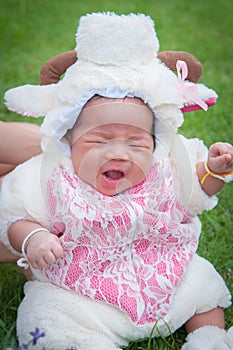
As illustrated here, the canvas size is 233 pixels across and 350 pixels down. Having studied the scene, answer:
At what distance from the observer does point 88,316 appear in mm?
1559

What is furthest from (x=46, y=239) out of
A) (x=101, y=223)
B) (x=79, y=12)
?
(x=79, y=12)

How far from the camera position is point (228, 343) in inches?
61.3

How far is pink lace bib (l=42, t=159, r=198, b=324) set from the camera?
1593mm

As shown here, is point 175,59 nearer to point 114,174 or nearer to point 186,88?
point 186,88

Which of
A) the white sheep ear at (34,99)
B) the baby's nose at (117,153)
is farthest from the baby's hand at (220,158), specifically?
the white sheep ear at (34,99)

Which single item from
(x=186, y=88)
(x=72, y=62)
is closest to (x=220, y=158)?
(x=186, y=88)

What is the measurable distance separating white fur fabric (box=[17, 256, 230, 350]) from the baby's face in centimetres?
31

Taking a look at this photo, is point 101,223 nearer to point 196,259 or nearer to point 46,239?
point 46,239

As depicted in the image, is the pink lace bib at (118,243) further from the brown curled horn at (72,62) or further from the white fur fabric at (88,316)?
the brown curled horn at (72,62)

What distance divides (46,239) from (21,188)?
191mm

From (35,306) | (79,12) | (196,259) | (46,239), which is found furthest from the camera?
(79,12)

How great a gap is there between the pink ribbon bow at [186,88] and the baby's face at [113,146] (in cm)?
13

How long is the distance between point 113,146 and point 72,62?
1.05ft

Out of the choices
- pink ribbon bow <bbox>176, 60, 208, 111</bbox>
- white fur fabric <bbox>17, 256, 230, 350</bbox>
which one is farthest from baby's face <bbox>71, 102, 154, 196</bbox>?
white fur fabric <bbox>17, 256, 230, 350</bbox>
